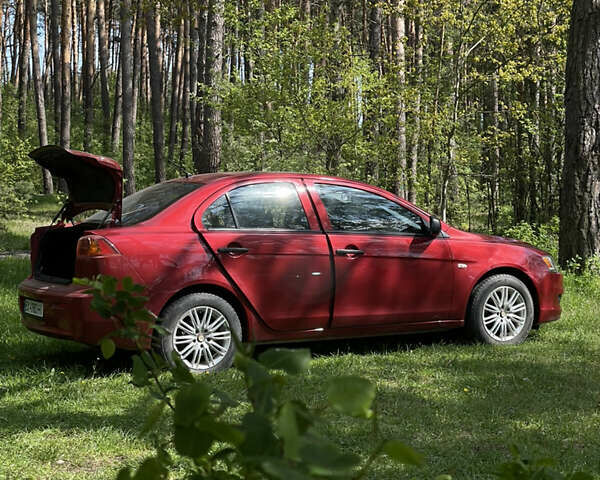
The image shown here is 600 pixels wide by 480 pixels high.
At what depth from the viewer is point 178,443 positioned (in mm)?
845

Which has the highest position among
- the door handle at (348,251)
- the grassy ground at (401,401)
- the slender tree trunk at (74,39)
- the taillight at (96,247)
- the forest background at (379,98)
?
the slender tree trunk at (74,39)

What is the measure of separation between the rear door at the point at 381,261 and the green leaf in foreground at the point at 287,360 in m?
5.81

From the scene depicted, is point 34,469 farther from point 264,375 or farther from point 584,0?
point 584,0

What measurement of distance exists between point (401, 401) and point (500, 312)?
7.98 feet

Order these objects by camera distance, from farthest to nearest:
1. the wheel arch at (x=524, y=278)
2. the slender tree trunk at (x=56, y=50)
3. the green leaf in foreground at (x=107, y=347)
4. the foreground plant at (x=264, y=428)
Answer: the slender tree trunk at (x=56, y=50), the wheel arch at (x=524, y=278), the green leaf in foreground at (x=107, y=347), the foreground plant at (x=264, y=428)

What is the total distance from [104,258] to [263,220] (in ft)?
4.55

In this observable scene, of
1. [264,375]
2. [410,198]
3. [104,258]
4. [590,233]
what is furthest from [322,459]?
[410,198]

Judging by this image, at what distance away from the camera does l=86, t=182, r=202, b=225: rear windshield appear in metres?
6.27

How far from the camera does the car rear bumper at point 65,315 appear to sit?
5.70 meters

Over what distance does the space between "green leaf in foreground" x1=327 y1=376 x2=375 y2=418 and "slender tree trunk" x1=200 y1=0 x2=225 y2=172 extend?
14372mm

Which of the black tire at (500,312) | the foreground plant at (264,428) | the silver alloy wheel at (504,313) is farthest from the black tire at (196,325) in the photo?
the foreground plant at (264,428)

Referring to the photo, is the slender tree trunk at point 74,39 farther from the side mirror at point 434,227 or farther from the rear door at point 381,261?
the side mirror at point 434,227

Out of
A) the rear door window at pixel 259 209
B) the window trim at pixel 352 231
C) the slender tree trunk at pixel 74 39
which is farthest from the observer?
the slender tree trunk at pixel 74 39

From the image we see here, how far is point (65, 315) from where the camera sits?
230 inches
